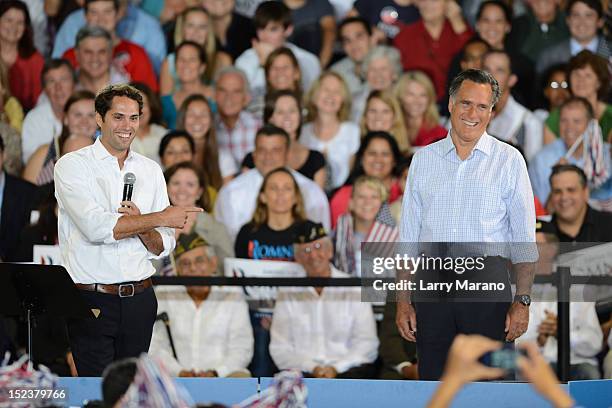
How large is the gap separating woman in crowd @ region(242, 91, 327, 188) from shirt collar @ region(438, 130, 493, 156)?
282 cm

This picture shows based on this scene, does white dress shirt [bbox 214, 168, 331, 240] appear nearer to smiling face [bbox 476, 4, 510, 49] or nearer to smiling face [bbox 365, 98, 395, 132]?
smiling face [bbox 365, 98, 395, 132]

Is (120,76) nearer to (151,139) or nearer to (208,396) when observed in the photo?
(151,139)

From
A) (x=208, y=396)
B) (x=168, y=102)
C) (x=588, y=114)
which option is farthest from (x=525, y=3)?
(x=208, y=396)

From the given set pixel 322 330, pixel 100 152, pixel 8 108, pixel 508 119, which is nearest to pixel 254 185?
pixel 322 330

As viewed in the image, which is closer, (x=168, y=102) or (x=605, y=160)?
(x=605, y=160)

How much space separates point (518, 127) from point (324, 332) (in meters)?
2.02

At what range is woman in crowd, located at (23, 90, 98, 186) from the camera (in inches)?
301

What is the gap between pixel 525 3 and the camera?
832 cm

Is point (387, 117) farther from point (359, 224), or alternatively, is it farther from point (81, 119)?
point (81, 119)

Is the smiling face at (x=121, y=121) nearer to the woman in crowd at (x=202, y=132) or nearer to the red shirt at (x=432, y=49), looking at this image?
the woman in crowd at (x=202, y=132)

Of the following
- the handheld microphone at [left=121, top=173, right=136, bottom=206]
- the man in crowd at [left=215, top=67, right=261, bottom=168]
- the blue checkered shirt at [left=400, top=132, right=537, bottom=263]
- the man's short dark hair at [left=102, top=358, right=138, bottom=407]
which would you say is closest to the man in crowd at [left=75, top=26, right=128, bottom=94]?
the man in crowd at [left=215, top=67, right=261, bottom=168]

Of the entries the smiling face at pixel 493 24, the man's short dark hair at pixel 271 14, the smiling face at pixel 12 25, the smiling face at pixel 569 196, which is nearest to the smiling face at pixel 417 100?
the smiling face at pixel 493 24

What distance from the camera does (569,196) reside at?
23.4ft

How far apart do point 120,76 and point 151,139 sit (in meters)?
0.65
